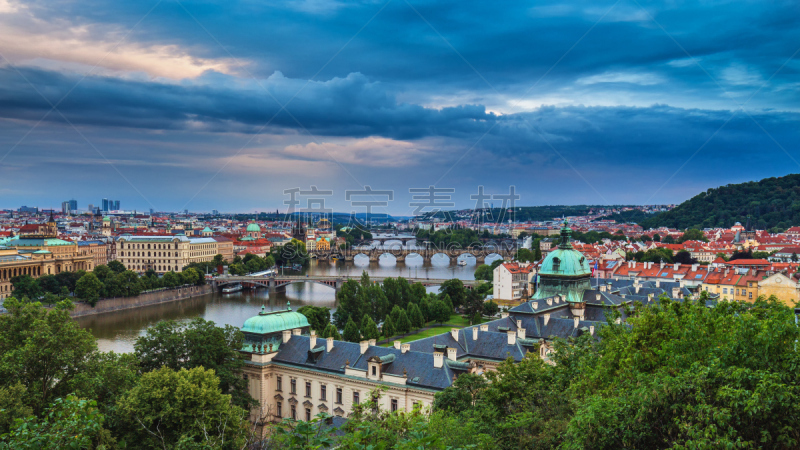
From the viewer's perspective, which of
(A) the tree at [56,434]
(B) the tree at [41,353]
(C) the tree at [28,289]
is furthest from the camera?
(C) the tree at [28,289]

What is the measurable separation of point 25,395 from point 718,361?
1897 centimetres

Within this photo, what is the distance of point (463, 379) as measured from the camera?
1980 cm

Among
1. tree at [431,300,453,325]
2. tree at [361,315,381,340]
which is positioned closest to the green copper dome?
tree at [361,315,381,340]

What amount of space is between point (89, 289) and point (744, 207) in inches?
5498

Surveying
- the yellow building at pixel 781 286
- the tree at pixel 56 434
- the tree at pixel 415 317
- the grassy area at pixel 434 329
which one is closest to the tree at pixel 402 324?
the grassy area at pixel 434 329

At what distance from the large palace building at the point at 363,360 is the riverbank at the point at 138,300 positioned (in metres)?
37.3

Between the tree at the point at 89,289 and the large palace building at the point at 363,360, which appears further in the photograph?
the tree at the point at 89,289

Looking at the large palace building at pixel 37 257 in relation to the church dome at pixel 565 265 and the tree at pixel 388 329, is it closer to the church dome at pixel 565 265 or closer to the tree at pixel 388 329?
the tree at pixel 388 329

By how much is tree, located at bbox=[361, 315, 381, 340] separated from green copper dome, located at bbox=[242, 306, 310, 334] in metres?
10.6

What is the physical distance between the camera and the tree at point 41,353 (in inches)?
759

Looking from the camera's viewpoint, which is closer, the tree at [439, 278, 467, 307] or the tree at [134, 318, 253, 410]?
the tree at [134, 318, 253, 410]

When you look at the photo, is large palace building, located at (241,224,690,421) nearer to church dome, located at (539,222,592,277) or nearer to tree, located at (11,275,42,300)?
church dome, located at (539,222,592,277)

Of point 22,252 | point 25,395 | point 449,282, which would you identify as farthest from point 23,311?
point 22,252

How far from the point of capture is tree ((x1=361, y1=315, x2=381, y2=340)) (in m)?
39.9
